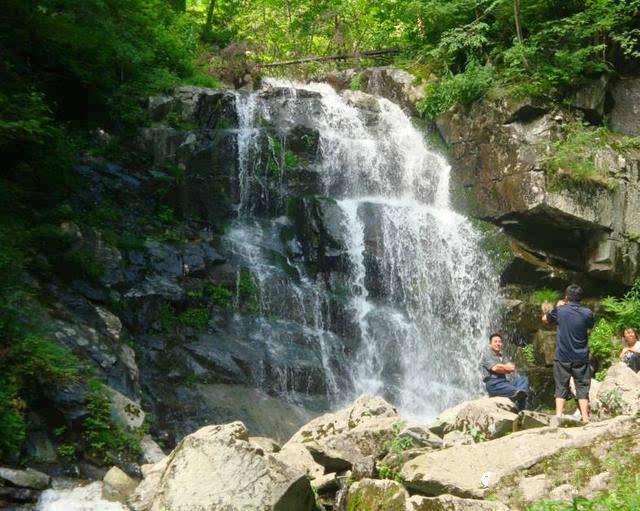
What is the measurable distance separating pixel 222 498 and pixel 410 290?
9.64m

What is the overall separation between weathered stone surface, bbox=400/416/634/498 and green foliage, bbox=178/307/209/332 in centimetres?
715

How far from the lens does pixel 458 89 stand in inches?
606

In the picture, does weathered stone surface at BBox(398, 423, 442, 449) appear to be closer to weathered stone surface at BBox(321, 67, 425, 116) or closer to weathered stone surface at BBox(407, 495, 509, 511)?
weathered stone surface at BBox(407, 495, 509, 511)

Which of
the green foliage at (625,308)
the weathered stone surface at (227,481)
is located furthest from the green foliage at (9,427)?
the green foliage at (625,308)

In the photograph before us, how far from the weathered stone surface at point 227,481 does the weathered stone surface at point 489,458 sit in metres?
0.97

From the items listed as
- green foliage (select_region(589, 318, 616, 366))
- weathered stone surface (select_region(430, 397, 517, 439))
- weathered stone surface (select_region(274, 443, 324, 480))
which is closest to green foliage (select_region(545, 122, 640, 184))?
green foliage (select_region(589, 318, 616, 366))

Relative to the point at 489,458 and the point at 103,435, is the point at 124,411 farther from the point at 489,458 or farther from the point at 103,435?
the point at 489,458

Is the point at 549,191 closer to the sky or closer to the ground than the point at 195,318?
closer to the sky

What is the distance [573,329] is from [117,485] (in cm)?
553

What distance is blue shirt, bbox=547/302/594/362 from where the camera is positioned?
24.5 feet

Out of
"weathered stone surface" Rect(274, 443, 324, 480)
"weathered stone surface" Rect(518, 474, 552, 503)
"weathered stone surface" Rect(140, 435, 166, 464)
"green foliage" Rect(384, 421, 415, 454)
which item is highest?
"weathered stone surface" Rect(518, 474, 552, 503)

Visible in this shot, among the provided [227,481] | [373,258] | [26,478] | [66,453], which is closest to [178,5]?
[373,258]

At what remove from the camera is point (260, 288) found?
13.0 metres

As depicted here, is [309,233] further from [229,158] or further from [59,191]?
[59,191]
